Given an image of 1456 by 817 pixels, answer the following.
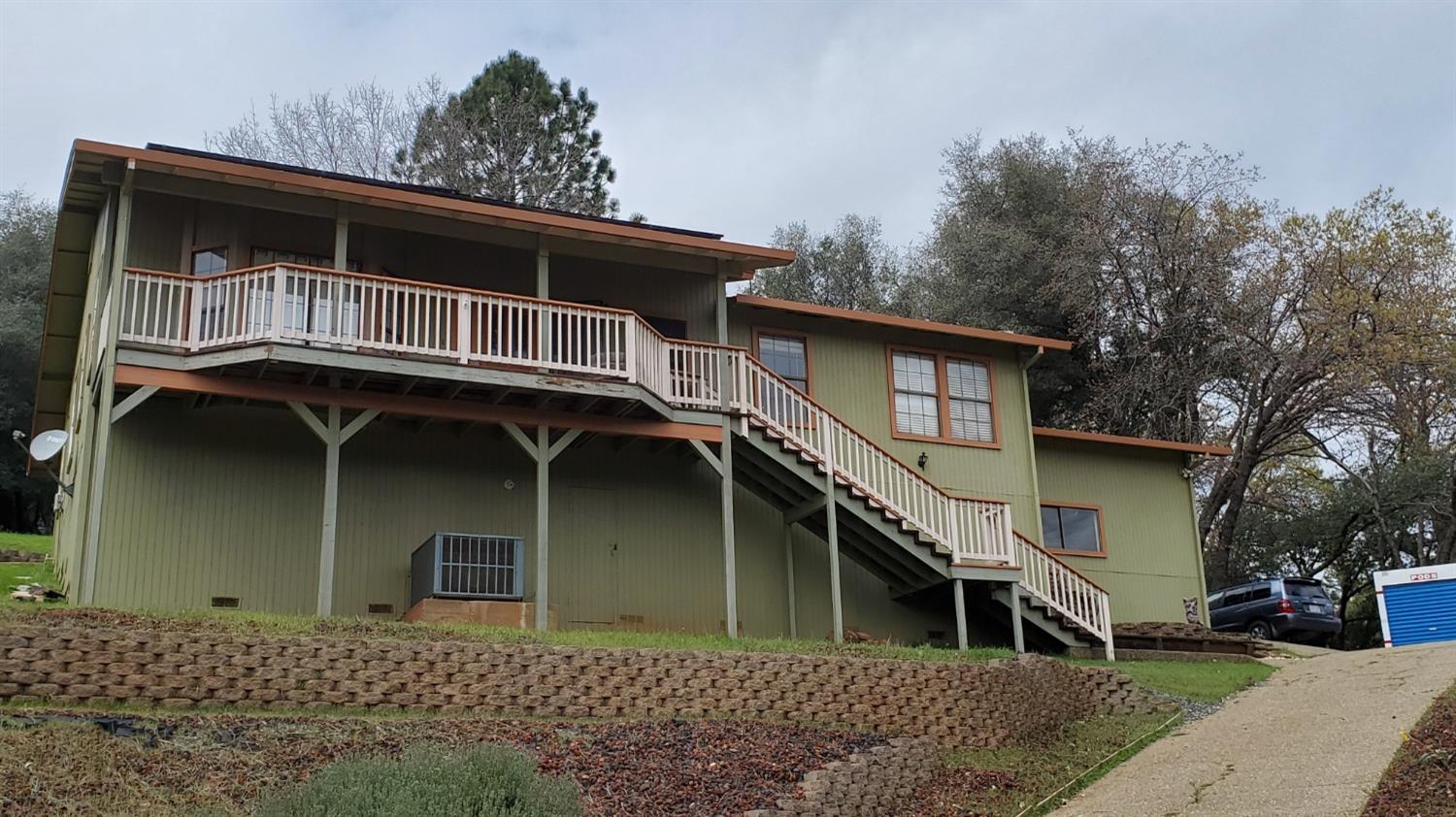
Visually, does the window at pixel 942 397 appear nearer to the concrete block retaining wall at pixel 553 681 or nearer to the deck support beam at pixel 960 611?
the deck support beam at pixel 960 611

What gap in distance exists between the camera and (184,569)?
17.3 metres

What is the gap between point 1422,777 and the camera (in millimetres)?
11984

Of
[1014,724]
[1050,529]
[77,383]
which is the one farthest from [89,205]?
[1050,529]

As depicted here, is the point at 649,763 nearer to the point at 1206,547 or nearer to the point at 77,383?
the point at 77,383

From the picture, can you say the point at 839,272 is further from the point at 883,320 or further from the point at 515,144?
the point at 883,320

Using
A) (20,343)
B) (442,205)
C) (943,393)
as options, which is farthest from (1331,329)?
(20,343)

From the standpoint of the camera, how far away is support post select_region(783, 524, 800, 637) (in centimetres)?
2089

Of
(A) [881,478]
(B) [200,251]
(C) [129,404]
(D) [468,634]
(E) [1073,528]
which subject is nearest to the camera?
(D) [468,634]

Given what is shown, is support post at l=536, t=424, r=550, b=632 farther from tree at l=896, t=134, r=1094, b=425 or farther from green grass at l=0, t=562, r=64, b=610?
tree at l=896, t=134, r=1094, b=425

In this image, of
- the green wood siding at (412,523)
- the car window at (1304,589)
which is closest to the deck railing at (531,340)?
the green wood siding at (412,523)

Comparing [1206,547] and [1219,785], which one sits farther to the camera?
[1206,547]

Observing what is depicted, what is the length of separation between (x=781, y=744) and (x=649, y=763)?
65.3 inches

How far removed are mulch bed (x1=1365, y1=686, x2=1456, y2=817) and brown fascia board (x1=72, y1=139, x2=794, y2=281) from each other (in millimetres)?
10334

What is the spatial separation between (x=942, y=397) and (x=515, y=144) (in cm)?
2162
